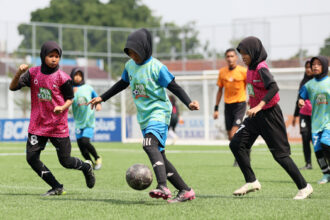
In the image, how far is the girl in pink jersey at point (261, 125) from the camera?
7.93 metres

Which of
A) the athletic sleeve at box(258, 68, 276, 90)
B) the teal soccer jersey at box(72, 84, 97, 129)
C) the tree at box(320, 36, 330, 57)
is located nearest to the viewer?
the athletic sleeve at box(258, 68, 276, 90)

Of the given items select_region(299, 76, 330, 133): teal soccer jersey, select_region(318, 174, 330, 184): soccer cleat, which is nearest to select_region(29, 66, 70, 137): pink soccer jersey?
select_region(299, 76, 330, 133): teal soccer jersey

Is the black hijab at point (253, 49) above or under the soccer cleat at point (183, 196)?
above

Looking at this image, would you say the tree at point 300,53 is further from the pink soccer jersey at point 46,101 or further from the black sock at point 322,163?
the pink soccer jersey at point 46,101

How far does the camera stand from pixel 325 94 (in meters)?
10.1

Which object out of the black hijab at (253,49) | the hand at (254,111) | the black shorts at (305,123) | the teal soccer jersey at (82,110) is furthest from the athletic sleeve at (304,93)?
the teal soccer jersey at (82,110)

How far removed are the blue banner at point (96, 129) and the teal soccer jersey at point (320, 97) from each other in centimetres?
2079

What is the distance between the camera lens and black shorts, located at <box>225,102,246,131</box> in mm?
13805

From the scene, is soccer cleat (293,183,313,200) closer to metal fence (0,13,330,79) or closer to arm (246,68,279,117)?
arm (246,68,279,117)

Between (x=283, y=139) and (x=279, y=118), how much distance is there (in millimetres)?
271

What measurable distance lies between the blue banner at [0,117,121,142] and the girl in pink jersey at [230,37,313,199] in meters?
22.5

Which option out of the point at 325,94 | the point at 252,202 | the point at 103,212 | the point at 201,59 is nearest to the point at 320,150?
the point at 325,94

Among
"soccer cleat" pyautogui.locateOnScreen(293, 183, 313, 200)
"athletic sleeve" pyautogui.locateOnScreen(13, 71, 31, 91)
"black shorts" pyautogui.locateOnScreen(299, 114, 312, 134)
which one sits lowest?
"soccer cleat" pyautogui.locateOnScreen(293, 183, 313, 200)

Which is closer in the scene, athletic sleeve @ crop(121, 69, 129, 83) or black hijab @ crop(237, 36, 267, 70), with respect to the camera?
athletic sleeve @ crop(121, 69, 129, 83)
